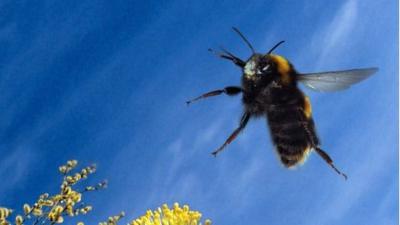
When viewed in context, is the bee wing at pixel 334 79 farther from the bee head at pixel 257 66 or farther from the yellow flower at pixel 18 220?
the yellow flower at pixel 18 220

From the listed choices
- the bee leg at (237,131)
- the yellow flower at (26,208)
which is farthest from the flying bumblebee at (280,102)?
the yellow flower at (26,208)

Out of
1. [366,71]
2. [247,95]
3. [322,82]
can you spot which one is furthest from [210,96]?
[366,71]

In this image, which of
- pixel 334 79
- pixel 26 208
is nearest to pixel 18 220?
pixel 26 208

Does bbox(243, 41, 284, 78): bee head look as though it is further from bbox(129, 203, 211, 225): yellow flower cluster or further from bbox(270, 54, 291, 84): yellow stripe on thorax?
bbox(129, 203, 211, 225): yellow flower cluster

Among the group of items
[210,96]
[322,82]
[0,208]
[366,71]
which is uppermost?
[0,208]

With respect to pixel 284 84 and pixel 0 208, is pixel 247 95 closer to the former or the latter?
pixel 284 84

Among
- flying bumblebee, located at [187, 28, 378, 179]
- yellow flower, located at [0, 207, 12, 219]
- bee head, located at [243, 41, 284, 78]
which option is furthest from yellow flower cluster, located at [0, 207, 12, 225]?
bee head, located at [243, 41, 284, 78]
